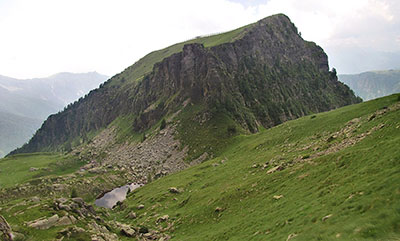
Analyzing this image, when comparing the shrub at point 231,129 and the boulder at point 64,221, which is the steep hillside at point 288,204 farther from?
the shrub at point 231,129

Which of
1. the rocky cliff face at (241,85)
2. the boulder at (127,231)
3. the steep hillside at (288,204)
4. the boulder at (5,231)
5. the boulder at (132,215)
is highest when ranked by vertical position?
the rocky cliff face at (241,85)

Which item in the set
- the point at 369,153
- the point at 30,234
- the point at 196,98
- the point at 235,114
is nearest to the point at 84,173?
the point at 196,98

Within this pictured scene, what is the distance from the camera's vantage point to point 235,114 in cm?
13600

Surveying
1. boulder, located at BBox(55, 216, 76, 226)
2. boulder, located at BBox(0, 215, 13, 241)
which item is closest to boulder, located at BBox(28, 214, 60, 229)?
boulder, located at BBox(55, 216, 76, 226)

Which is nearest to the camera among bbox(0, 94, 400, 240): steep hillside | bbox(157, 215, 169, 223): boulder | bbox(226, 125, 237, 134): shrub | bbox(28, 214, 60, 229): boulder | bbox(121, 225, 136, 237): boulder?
bbox(0, 94, 400, 240): steep hillside

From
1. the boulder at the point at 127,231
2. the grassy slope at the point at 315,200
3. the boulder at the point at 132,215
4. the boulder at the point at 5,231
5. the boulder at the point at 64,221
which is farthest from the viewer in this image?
the boulder at the point at 132,215

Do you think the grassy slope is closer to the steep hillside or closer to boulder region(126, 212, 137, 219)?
the steep hillside

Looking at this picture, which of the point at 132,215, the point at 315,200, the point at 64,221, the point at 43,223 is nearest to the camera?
the point at 315,200

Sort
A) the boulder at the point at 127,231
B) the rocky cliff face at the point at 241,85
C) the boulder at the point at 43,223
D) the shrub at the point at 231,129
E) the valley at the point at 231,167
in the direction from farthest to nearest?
the rocky cliff face at the point at 241,85 < the shrub at the point at 231,129 < the boulder at the point at 127,231 < the boulder at the point at 43,223 < the valley at the point at 231,167

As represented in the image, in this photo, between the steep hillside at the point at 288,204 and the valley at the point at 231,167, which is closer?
the steep hillside at the point at 288,204

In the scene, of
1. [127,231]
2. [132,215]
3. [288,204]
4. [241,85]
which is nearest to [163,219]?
[127,231]

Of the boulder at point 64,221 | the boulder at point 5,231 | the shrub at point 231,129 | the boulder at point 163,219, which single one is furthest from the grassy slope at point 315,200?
the shrub at point 231,129

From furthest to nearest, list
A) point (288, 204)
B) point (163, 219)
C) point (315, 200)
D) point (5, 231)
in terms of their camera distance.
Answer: point (163, 219) < point (288, 204) < point (5, 231) < point (315, 200)

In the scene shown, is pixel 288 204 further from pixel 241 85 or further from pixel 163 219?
pixel 241 85
